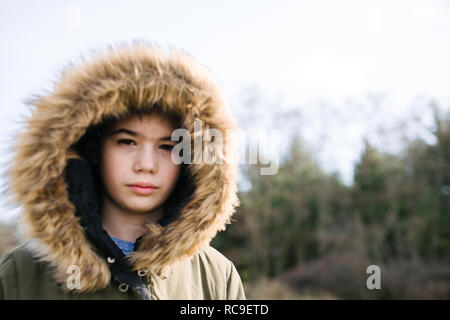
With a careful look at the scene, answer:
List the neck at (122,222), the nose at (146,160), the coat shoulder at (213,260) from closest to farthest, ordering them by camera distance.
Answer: the nose at (146,160), the neck at (122,222), the coat shoulder at (213,260)

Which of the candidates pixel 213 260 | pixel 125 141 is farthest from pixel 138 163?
pixel 213 260

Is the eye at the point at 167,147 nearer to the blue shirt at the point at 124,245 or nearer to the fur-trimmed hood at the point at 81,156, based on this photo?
the fur-trimmed hood at the point at 81,156

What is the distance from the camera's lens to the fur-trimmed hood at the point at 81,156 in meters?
1.59

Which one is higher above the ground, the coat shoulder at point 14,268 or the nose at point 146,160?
the nose at point 146,160

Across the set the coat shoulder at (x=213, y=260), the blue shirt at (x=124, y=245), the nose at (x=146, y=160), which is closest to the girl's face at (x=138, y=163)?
the nose at (x=146, y=160)

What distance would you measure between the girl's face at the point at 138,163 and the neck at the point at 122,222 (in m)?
0.02

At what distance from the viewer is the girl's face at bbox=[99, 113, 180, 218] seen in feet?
5.82

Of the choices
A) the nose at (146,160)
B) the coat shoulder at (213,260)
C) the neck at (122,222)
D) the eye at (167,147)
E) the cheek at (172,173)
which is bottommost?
the coat shoulder at (213,260)

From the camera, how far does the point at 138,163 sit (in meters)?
1.77

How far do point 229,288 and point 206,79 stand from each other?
106 cm

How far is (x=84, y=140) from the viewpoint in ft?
6.40

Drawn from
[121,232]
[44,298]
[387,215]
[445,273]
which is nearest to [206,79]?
[121,232]

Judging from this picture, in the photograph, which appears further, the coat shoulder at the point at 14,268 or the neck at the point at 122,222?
the neck at the point at 122,222

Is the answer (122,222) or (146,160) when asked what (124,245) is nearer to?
(122,222)
